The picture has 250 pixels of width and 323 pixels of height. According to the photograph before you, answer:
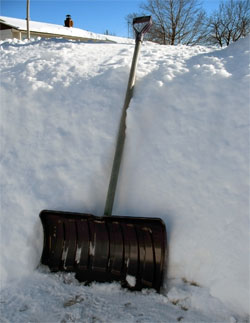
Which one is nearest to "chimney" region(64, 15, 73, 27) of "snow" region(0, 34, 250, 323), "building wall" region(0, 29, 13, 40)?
"building wall" region(0, 29, 13, 40)

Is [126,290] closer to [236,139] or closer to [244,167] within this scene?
[244,167]

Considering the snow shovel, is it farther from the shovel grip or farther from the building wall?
the building wall

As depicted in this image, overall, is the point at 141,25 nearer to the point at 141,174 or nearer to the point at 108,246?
the point at 141,174

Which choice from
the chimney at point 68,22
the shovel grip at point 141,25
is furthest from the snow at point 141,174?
the chimney at point 68,22

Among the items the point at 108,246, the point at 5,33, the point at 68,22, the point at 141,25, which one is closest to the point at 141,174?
the point at 108,246

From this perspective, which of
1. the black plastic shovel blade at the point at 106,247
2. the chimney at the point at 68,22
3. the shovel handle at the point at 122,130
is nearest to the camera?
the black plastic shovel blade at the point at 106,247

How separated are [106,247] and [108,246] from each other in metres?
0.02

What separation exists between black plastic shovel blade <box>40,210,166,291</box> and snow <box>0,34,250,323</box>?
99 mm

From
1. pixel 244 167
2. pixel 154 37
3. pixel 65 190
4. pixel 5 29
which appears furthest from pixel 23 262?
pixel 5 29

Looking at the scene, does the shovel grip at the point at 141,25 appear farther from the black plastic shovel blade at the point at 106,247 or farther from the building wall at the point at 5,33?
the building wall at the point at 5,33

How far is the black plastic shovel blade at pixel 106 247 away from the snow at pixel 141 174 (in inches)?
3.9

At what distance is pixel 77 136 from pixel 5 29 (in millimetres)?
23522

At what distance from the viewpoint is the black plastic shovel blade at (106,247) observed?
2.28m

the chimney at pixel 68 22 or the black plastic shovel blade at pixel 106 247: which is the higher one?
the chimney at pixel 68 22
